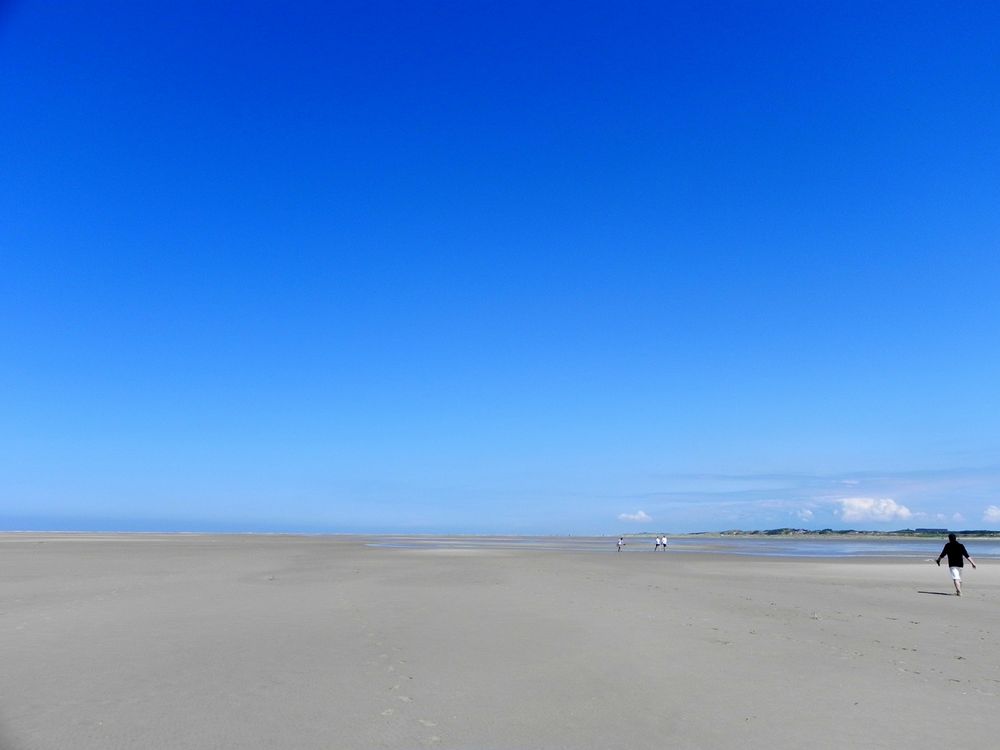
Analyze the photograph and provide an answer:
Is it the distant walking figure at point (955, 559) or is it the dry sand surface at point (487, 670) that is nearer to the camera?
the dry sand surface at point (487, 670)

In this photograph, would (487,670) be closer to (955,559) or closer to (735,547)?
(955,559)

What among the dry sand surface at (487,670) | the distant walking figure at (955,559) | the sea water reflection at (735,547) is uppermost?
the distant walking figure at (955,559)

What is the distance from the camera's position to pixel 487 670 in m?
10.1

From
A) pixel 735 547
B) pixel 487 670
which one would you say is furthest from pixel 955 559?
pixel 735 547

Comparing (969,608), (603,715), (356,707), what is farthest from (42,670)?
(969,608)

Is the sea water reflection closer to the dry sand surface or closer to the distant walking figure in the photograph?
the distant walking figure

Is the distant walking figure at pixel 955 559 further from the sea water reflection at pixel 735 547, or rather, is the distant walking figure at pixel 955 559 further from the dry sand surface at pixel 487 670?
the sea water reflection at pixel 735 547

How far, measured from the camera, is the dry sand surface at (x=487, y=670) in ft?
24.0

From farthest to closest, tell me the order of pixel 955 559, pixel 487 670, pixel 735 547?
pixel 735 547 → pixel 955 559 → pixel 487 670

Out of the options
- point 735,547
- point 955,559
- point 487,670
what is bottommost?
point 487,670

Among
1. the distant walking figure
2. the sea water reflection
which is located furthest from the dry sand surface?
the sea water reflection

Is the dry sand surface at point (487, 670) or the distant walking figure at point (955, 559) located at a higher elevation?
the distant walking figure at point (955, 559)

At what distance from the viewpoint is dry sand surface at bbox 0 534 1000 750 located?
7.30 metres

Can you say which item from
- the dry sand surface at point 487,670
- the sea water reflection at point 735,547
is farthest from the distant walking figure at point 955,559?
the sea water reflection at point 735,547
